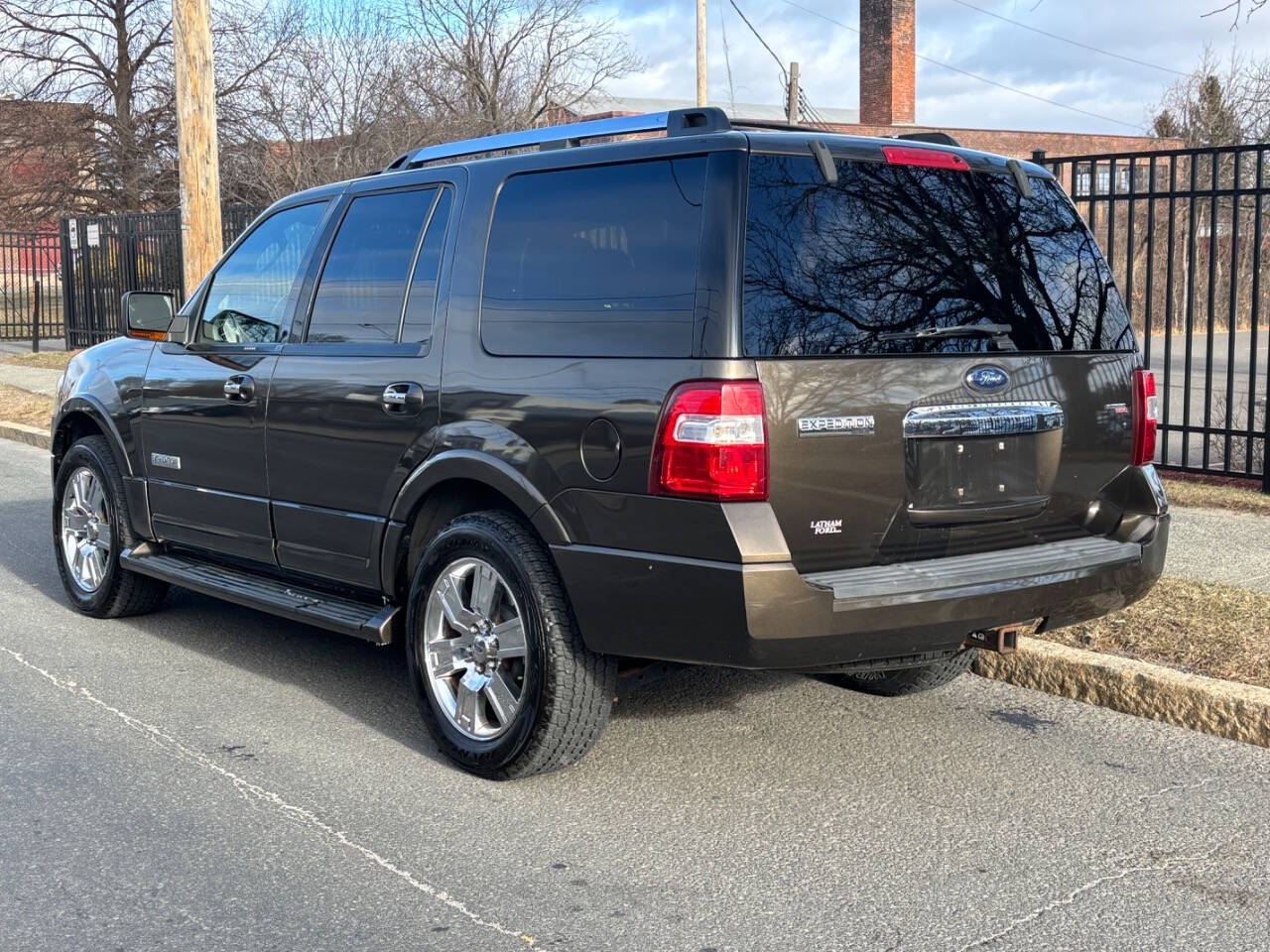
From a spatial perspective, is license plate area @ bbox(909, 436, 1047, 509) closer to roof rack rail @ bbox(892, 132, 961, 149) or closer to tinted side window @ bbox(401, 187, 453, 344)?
roof rack rail @ bbox(892, 132, 961, 149)

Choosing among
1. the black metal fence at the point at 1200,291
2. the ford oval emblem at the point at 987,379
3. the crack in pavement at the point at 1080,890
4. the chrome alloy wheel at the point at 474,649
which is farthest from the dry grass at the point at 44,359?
the crack in pavement at the point at 1080,890

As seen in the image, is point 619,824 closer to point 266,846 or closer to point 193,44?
point 266,846

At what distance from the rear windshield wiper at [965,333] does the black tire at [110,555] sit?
13.0 ft

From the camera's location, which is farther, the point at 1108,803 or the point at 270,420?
the point at 270,420

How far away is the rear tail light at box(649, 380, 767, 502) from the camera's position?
378 cm

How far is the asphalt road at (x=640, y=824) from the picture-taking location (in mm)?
3449

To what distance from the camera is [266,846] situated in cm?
394

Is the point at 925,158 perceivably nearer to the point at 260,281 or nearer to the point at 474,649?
the point at 474,649

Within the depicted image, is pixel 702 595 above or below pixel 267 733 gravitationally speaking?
above

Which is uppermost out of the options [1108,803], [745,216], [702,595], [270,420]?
[745,216]

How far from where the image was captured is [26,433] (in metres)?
14.0

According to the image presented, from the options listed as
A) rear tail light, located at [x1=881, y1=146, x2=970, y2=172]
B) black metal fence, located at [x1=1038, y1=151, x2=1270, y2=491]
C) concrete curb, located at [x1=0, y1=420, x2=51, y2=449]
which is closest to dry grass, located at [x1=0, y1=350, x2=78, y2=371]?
concrete curb, located at [x1=0, y1=420, x2=51, y2=449]

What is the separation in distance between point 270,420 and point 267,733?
1.24m

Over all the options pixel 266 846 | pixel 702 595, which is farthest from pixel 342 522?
pixel 702 595
